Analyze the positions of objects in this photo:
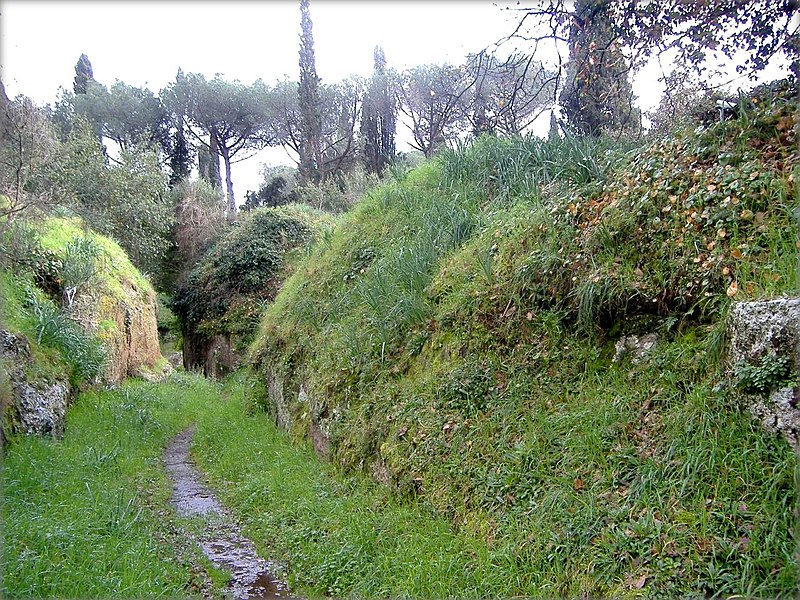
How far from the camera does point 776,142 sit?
457 cm

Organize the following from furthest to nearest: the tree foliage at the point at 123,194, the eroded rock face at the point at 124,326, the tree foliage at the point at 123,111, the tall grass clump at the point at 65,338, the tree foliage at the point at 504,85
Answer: the tree foliage at the point at 123,111
the tree foliage at the point at 123,194
the eroded rock face at the point at 124,326
the tall grass clump at the point at 65,338
the tree foliage at the point at 504,85

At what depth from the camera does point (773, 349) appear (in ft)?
10.8

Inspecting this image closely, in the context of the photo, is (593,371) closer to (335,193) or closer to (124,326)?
(124,326)

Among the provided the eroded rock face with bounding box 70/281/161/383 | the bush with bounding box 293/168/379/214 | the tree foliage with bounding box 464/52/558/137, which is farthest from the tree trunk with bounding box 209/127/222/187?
the tree foliage with bounding box 464/52/558/137

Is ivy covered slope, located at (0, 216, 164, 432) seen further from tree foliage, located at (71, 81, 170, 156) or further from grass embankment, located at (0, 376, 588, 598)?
tree foliage, located at (71, 81, 170, 156)

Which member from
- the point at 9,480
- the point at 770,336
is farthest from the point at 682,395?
the point at 9,480

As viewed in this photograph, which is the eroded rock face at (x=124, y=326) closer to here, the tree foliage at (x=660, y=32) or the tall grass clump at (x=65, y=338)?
the tall grass clump at (x=65, y=338)

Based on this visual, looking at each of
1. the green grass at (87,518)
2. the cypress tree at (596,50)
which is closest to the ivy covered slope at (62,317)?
the green grass at (87,518)

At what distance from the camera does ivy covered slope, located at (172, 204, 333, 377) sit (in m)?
17.6

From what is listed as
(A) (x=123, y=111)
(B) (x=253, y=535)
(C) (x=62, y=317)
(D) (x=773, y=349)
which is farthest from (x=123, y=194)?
(D) (x=773, y=349)

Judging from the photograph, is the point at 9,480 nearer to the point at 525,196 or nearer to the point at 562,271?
the point at 562,271

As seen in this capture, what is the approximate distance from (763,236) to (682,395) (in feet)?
4.12

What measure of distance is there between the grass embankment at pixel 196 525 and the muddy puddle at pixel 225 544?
14 cm

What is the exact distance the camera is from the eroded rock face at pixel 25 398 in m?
7.01
